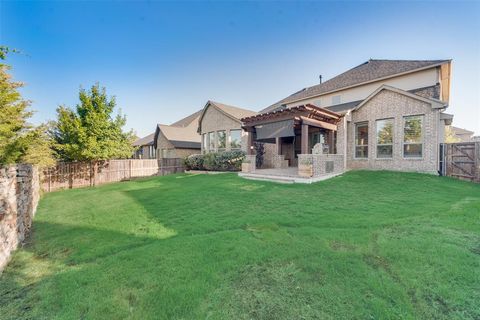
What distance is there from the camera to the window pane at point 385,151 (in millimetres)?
11336

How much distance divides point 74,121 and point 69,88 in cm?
A: 270

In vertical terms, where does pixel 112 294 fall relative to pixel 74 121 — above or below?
below

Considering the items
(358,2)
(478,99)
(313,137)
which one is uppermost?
(358,2)

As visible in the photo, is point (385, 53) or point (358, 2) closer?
point (358, 2)

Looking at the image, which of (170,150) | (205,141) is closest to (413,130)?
(205,141)

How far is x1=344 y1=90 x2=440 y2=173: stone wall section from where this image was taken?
399 inches

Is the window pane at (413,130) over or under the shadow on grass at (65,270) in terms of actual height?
over

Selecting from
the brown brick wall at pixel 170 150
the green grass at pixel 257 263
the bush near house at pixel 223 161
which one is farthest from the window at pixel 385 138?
the brown brick wall at pixel 170 150

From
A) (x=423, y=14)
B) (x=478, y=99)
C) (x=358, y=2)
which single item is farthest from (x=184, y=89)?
(x=478, y=99)

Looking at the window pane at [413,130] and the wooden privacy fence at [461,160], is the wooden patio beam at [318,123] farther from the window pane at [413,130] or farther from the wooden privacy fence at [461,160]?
the wooden privacy fence at [461,160]

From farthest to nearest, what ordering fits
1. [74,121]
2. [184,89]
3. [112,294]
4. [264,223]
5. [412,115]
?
[184,89]
[74,121]
[412,115]
[264,223]
[112,294]

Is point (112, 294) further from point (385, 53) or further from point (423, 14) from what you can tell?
point (385, 53)

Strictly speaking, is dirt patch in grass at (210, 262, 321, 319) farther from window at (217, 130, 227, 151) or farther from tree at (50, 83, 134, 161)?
window at (217, 130, 227, 151)

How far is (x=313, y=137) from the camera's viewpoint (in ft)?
45.1
